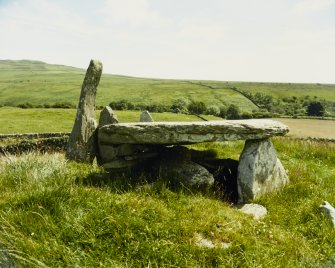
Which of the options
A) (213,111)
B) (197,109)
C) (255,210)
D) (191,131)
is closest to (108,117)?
(191,131)

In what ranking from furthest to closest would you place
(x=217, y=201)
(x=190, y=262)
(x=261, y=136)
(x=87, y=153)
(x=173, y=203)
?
(x=87, y=153), (x=261, y=136), (x=217, y=201), (x=173, y=203), (x=190, y=262)

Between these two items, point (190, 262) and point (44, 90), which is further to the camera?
point (44, 90)

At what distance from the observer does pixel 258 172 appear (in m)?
10.7

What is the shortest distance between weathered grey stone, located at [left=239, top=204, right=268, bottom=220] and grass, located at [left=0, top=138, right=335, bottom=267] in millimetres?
221

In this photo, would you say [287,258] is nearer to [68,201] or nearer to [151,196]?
[151,196]

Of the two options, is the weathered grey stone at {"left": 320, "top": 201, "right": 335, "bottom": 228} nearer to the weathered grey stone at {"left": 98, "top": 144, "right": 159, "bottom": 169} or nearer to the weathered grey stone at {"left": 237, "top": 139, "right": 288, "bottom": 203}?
the weathered grey stone at {"left": 237, "top": 139, "right": 288, "bottom": 203}

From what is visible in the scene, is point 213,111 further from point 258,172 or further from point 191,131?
point 191,131

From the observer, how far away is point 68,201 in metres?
7.89

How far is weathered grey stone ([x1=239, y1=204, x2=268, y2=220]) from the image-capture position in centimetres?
903

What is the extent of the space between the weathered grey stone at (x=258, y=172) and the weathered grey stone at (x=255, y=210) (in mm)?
538

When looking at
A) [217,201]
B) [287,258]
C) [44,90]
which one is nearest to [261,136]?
[217,201]

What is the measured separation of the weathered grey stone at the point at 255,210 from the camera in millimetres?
9030

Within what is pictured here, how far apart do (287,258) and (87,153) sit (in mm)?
A: 7687

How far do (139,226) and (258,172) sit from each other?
4.72 meters
